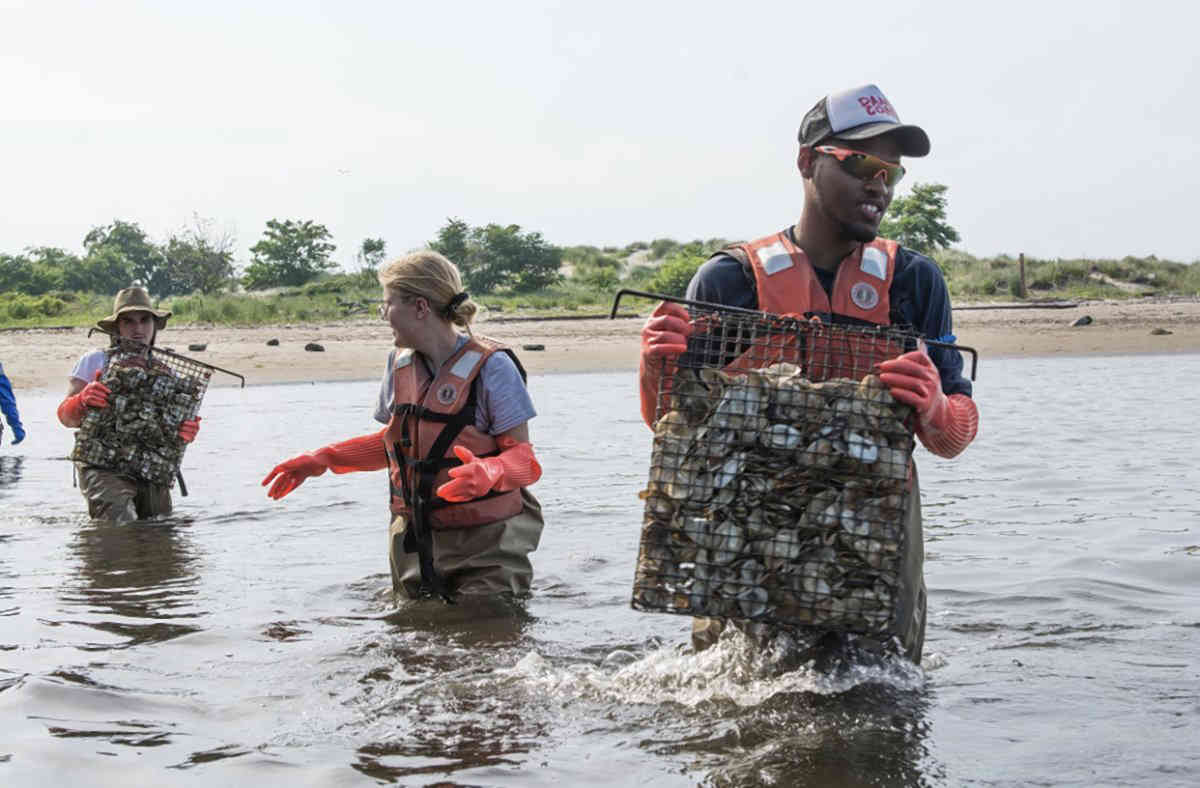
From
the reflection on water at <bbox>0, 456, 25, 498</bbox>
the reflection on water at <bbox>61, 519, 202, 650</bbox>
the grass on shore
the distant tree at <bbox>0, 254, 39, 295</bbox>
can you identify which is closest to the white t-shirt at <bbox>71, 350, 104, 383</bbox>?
the reflection on water at <bbox>61, 519, 202, 650</bbox>

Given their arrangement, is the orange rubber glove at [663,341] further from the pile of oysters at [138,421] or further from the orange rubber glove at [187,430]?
the orange rubber glove at [187,430]

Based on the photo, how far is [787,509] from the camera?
3945 millimetres

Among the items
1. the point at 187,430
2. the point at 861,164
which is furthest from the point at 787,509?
the point at 187,430

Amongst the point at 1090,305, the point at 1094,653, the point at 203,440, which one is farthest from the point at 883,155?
the point at 1090,305

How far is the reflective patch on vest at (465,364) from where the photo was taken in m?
6.07

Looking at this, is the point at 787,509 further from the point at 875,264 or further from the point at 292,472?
the point at 292,472

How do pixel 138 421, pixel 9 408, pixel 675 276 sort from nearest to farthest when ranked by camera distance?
pixel 138 421, pixel 9 408, pixel 675 276

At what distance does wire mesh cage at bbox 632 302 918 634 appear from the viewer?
3922mm

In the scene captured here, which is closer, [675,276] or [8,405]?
[8,405]

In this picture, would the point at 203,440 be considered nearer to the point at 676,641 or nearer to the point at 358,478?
the point at 358,478

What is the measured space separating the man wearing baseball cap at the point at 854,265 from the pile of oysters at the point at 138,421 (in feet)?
17.9

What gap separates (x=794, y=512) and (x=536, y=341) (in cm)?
2349

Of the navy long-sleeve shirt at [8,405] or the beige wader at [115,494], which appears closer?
the beige wader at [115,494]

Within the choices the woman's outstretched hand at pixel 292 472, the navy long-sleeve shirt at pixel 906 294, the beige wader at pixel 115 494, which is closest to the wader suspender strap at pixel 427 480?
the woman's outstretched hand at pixel 292 472
